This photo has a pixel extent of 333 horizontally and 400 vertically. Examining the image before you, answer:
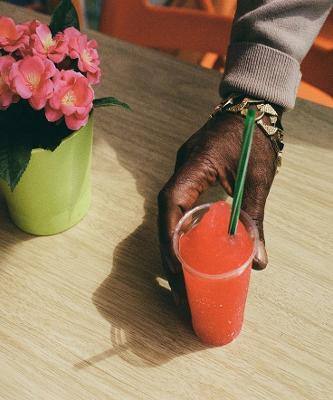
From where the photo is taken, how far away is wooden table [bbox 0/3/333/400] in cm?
78

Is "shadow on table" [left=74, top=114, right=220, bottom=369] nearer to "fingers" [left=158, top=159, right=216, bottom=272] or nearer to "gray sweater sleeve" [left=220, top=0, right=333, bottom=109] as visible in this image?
"fingers" [left=158, top=159, right=216, bottom=272]

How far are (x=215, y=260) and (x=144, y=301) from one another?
221 mm

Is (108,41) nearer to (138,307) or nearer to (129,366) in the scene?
(138,307)

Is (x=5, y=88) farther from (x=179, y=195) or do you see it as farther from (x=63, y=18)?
(x=179, y=195)

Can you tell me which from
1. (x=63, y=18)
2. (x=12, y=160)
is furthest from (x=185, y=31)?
(x=12, y=160)

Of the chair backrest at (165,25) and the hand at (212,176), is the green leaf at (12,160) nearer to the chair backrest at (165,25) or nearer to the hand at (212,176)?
the hand at (212,176)

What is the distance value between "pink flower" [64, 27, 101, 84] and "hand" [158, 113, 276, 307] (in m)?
0.23

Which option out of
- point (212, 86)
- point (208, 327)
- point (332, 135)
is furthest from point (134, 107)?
point (208, 327)

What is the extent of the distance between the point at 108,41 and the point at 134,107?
31cm

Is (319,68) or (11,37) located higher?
(11,37)

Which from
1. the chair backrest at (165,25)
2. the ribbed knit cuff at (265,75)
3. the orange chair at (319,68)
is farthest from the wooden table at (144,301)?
the chair backrest at (165,25)

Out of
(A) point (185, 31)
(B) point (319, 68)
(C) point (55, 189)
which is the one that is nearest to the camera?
(C) point (55, 189)

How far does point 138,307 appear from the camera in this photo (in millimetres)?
869

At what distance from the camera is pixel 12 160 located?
79 cm
